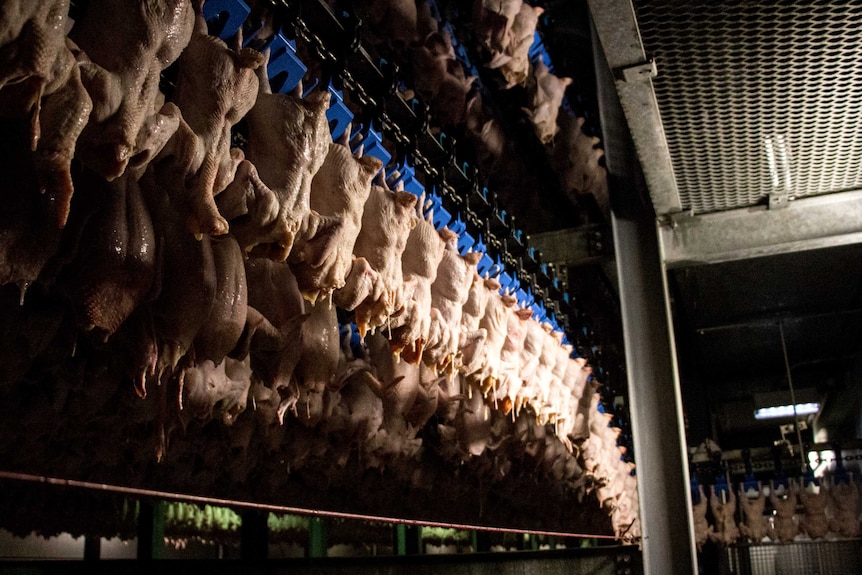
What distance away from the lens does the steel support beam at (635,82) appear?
2.57 metres

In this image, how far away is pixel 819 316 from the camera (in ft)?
37.6

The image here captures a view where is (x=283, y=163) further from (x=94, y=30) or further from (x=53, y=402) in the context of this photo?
(x=53, y=402)

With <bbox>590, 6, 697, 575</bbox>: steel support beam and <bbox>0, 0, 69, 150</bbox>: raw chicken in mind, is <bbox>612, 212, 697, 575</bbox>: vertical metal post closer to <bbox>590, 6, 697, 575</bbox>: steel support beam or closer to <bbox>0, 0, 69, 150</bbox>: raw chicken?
<bbox>590, 6, 697, 575</bbox>: steel support beam

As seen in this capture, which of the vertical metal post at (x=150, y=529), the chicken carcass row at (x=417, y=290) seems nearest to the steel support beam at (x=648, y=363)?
the chicken carcass row at (x=417, y=290)

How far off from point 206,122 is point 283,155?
8.2 inches

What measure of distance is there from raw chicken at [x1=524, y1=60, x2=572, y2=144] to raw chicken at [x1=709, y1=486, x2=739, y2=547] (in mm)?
8299

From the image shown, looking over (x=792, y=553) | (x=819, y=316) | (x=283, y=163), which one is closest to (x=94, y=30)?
(x=283, y=163)

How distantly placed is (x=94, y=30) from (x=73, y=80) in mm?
209

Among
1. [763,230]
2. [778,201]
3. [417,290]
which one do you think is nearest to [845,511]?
Result: [763,230]

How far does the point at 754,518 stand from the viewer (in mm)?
10945

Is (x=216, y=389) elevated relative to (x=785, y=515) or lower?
elevated

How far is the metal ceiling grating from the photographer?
2658 millimetres

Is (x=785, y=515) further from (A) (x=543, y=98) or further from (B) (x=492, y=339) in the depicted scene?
(B) (x=492, y=339)

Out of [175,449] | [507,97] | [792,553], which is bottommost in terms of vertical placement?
[792,553]
